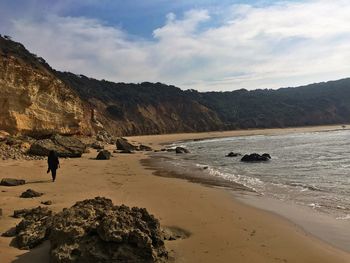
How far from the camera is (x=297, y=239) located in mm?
8102

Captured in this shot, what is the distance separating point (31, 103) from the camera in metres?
26.6

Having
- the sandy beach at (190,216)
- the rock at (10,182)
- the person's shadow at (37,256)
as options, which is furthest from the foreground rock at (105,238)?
the rock at (10,182)

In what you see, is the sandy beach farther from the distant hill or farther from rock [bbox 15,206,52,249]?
the distant hill

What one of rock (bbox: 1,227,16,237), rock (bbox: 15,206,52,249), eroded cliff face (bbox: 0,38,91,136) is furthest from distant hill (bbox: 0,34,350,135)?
rock (bbox: 1,227,16,237)

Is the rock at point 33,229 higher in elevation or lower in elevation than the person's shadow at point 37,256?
higher

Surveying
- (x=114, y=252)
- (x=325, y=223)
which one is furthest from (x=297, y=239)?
(x=114, y=252)

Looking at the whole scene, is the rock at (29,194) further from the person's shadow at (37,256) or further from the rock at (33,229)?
the person's shadow at (37,256)

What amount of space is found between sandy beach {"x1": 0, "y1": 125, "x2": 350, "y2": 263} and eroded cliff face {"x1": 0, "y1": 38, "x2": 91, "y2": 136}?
8207 millimetres

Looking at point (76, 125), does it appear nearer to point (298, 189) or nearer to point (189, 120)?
point (298, 189)

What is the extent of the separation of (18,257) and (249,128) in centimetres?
9718

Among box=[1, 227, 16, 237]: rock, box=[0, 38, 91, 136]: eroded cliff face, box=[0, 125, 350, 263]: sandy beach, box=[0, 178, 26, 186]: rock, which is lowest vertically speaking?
box=[0, 125, 350, 263]: sandy beach

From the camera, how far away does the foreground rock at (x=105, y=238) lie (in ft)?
19.4

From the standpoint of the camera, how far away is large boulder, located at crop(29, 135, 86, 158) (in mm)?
21234

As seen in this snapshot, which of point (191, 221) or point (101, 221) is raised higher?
point (101, 221)
